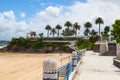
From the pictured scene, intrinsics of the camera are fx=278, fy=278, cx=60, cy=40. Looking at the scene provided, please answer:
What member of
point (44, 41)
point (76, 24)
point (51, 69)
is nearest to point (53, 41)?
point (44, 41)

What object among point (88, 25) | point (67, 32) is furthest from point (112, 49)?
point (67, 32)

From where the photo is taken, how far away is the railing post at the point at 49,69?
7.05 m

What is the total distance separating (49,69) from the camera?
280 inches

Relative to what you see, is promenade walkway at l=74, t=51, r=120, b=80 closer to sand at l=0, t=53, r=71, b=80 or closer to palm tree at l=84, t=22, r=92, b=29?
sand at l=0, t=53, r=71, b=80

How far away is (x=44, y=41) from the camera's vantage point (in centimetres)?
12862

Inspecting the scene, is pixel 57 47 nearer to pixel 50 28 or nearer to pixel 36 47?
pixel 36 47

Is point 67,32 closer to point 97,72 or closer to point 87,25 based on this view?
point 87,25

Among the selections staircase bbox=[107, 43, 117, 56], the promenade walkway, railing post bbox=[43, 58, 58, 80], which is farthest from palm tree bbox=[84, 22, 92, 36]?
railing post bbox=[43, 58, 58, 80]

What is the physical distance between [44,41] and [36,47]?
5.87 metres

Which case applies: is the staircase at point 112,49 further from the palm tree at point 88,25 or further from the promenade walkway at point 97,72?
the palm tree at point 88,25

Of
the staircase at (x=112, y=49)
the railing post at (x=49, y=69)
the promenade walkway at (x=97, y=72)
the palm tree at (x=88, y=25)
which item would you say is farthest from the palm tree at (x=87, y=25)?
the railing post at (x=49, y=69)

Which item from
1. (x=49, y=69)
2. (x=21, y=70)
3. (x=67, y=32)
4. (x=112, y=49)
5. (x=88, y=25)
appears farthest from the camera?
(x=67, y=32)

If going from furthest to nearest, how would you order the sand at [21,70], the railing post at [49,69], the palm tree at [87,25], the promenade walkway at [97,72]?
the palm tree at [87,25] → the sand at [21,70] → the promenade walkway at [97,72] → the railing post at [49,69]

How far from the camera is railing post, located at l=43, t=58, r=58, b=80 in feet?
23.1
